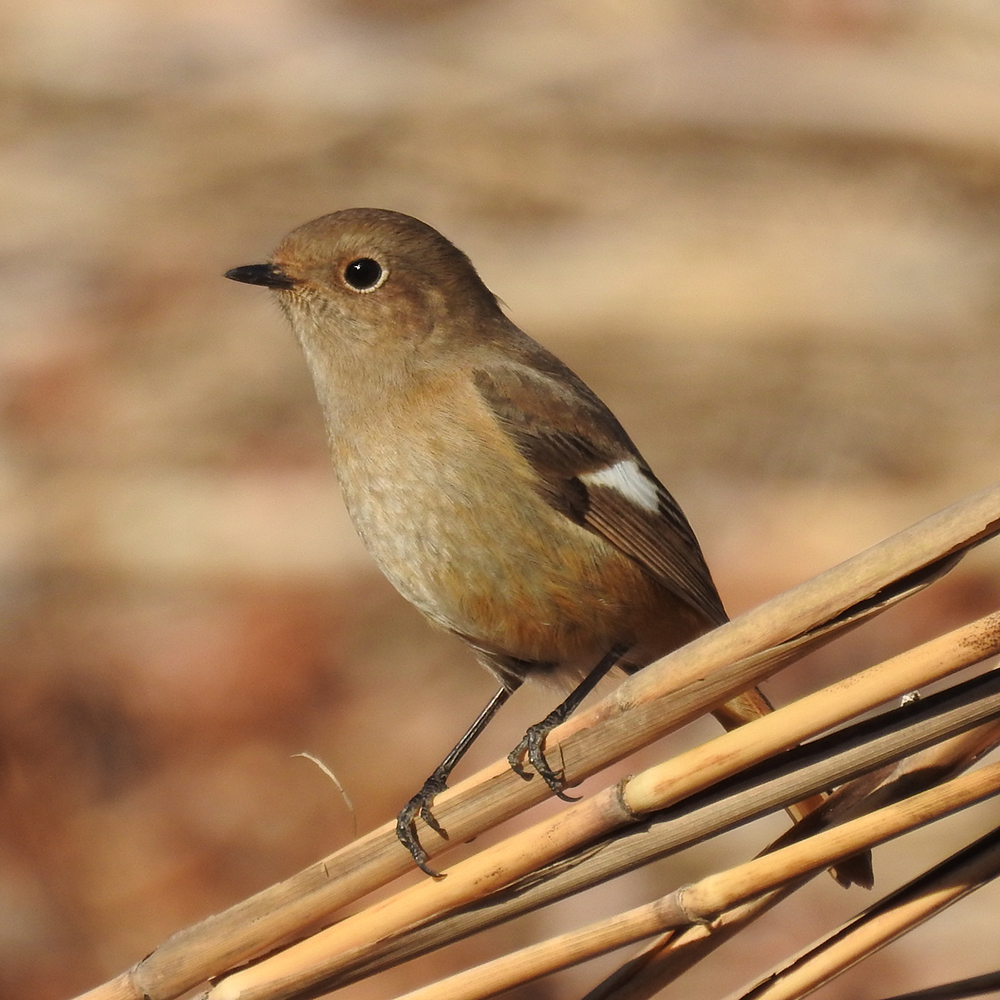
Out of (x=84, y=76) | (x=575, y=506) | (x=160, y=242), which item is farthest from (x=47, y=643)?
(x=575, y=506)

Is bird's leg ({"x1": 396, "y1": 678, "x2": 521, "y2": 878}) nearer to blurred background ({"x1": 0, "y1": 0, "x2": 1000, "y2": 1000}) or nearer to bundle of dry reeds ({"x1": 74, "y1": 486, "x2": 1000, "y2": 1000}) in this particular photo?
bundle of dry reeds ({"x1": 74, "y1": 486, "x2": 1000, "y2": 1000})

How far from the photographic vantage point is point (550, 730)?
225cm

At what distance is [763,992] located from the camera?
189 cm

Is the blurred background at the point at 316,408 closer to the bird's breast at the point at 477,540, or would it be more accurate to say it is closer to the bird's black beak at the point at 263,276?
the bird's breast at the point at 477,540

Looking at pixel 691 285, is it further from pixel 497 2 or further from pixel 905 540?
pixel 905 540

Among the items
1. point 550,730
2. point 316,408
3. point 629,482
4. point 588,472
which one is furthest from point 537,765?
point 316,408

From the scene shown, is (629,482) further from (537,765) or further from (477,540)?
(537,765)

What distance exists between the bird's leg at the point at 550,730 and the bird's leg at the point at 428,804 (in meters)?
0.16

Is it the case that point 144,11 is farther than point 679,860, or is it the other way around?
point 144,11

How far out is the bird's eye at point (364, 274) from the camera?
10.9 ft

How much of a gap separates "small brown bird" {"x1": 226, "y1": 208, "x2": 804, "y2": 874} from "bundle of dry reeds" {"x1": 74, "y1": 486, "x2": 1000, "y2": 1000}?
0.85m

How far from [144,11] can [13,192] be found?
3.57 feet

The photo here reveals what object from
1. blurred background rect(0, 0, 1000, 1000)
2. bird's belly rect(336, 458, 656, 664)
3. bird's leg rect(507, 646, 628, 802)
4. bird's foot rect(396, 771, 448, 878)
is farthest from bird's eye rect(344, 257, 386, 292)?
blurred background rect(0, 0, 1000, 1000)

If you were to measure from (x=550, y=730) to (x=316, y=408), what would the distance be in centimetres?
430
